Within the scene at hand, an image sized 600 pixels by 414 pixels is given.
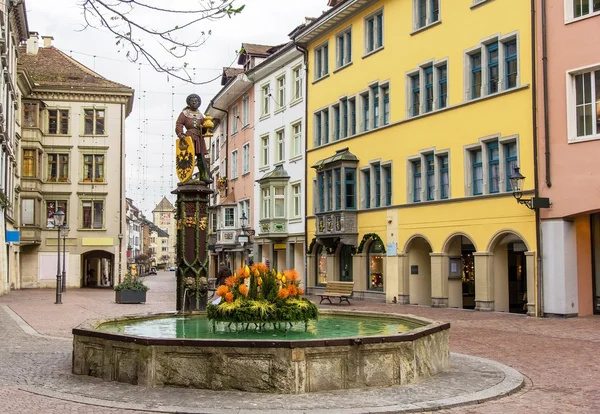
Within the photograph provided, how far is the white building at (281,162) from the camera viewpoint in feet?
136

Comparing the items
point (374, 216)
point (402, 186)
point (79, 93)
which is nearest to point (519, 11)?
point (402, 186)

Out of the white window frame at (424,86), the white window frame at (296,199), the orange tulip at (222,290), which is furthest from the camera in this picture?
the white window frame at (296,199)

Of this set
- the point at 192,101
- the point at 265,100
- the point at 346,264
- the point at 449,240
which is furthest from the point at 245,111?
the point at 192,101

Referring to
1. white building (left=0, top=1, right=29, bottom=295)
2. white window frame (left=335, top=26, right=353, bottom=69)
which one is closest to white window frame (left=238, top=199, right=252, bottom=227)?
white building (left=0, top=1, right=29, bottom=295)

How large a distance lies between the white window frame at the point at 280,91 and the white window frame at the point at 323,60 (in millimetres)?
4217

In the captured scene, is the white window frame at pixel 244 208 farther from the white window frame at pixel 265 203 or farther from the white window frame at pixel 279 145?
the white window frame at pixel 279 145

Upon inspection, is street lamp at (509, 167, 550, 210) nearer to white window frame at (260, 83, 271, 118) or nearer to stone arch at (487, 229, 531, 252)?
stone arch at (487, 229, 531, 252)

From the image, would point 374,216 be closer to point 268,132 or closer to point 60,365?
point 268,132

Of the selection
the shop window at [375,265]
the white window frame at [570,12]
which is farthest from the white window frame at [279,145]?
the white window frame at [570,12]

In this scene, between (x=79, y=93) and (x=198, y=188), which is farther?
(x=79, y=93)

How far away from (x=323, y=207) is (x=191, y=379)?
27.9 m

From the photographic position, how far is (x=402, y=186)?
31469 mm

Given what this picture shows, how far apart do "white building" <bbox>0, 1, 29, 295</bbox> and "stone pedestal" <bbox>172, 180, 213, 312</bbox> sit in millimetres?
23384

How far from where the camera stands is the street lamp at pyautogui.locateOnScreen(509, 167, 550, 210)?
77.4 ft
